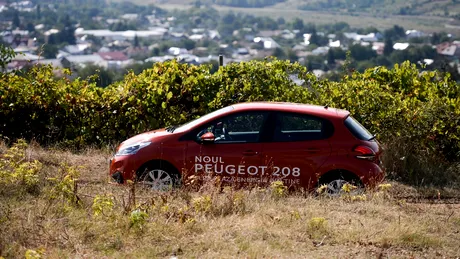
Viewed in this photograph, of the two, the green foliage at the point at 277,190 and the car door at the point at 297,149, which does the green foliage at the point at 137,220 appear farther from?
the car door at the point at 297,149

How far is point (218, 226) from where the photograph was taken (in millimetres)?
7863

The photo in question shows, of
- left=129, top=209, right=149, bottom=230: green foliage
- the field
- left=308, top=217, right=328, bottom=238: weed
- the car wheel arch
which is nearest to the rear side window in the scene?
the car wheel arch

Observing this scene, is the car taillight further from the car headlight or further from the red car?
the car headlight

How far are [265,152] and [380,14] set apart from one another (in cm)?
8259

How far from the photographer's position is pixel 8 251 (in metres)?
6.86

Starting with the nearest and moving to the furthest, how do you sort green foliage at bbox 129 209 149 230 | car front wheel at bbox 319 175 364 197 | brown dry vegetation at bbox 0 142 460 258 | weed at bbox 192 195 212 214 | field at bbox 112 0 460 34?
brown dry vegetation at bbox 0 142 460 258
green foliage at bbox 129 209 149 230
weed at bbox 192 195 212 214
car front wheel at bbox 319 175 364 197
field at bbox 112 0 460 34

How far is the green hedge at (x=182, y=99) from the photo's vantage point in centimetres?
1338

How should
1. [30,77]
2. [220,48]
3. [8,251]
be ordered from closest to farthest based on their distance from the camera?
[8,251]
[30,77]
[220,48]

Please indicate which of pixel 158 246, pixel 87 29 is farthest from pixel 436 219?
pixel 87 29

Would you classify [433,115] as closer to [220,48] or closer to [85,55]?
[85,55]

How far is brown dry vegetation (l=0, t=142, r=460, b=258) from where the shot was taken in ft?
23.6

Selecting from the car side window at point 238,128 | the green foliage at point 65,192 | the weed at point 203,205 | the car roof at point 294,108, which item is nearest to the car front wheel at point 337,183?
the car roof at point 294,108

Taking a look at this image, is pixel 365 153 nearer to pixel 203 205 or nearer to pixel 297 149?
pixel 297 149

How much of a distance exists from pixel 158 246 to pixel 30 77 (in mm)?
7869
